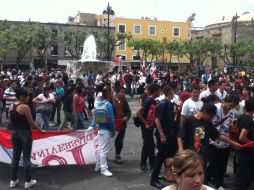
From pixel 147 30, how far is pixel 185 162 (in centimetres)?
6984

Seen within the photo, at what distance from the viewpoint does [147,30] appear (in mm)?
71625

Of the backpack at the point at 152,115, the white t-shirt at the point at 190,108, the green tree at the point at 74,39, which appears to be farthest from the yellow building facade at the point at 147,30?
the white t-shirt at the point at 190,108

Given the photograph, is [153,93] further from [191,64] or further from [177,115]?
[191,64]

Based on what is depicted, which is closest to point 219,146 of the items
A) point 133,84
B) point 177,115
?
point 177,115

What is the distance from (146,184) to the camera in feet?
25.0

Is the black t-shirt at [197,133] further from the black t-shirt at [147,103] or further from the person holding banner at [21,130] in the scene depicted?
the person holding banner at [21,130]

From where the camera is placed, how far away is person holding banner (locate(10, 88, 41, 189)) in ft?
23.0

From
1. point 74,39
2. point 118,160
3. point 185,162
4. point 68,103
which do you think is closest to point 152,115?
point 118,160

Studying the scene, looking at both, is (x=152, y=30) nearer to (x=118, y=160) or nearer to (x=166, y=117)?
(x=118, y=160)

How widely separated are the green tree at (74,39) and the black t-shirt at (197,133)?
53.5 meters

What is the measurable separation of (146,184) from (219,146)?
4.89 ft

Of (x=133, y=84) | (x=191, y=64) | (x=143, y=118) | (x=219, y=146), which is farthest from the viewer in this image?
(x=191, y=64)

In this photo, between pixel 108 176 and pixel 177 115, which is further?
pixel 177 115

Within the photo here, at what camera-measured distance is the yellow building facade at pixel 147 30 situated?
223ft
